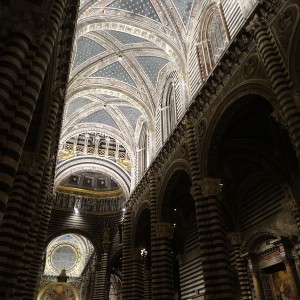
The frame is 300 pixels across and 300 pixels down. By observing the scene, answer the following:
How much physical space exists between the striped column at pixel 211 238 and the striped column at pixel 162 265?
3324 millimetres

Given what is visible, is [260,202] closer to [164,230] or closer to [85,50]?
[164,230]

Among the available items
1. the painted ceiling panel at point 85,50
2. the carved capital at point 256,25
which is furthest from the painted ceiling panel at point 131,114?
the carved capital at point 256,25

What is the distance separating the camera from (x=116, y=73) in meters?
20.2

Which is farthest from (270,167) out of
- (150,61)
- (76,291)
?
(76,291)

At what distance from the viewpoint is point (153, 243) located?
14438 mm

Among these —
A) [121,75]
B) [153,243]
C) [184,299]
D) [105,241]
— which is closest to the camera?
[153,243]

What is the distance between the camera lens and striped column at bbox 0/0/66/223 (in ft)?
15.7

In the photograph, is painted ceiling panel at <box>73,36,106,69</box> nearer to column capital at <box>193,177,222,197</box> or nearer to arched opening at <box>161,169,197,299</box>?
arched opening at <box>161,169,197,299</box>

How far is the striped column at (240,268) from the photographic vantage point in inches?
574

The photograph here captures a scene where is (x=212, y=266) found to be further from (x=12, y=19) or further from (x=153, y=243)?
(x=12, y=19)

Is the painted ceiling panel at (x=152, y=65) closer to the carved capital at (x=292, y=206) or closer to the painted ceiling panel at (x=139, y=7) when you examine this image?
the painted ceiling panel at (x=139, y=7)

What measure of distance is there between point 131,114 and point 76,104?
407 cm

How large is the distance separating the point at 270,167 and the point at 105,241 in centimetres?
1776

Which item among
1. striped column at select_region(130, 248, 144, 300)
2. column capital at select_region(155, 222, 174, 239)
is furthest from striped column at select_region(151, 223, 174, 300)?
striped column at select_region(130, 248, 144, 300)
